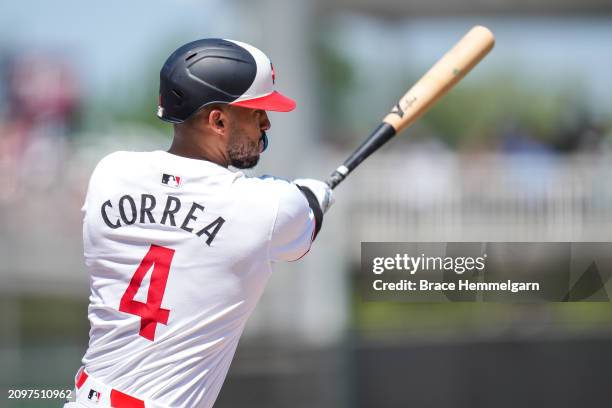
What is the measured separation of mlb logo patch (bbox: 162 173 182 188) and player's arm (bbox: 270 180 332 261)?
0.28 meters

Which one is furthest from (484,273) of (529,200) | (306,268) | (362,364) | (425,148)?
(425,148)

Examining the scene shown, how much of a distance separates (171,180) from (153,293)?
315mm

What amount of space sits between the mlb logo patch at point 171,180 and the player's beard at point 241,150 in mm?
191

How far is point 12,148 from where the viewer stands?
12.7 m

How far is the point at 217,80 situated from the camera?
2896mm

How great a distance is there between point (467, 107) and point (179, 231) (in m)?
55.7

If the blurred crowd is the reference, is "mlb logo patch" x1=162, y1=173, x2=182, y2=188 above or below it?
below

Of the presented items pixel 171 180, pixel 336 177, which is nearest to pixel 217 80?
pixel 171 180

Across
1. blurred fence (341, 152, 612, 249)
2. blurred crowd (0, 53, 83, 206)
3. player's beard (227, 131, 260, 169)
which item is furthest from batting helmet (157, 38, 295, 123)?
blurred crowd (0, 53, 83, 206)

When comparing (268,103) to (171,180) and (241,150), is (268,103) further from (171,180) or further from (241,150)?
(171,180)

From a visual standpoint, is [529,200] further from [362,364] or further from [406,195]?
[362,364]

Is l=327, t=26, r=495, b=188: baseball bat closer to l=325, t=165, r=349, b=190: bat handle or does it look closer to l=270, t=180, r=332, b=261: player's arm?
l=325, t=165, r=349, b=190: bat handle

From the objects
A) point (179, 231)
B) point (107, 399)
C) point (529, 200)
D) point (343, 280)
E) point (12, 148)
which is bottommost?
point (107, 399)

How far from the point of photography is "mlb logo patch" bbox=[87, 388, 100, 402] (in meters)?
2.88
